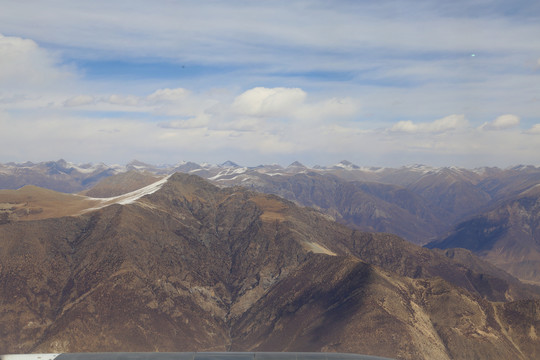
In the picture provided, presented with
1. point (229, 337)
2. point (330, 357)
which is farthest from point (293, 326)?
point (330, 357)

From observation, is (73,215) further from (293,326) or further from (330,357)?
(330,357)

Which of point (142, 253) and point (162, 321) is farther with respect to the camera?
point (142, 253)

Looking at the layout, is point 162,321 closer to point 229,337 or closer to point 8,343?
point 229,337

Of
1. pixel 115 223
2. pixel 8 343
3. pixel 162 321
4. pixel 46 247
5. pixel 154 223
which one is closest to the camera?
pixel 8 343

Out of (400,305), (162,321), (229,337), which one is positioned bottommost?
(229,337)

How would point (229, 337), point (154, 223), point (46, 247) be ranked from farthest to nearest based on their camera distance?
point (154, 223) < point (46, 247) < point (229, 337)

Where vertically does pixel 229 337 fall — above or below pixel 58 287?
below

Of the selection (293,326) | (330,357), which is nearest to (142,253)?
(293,326)
